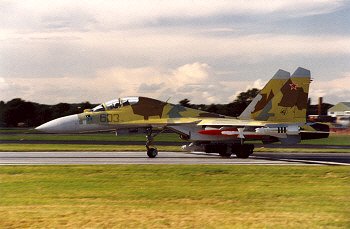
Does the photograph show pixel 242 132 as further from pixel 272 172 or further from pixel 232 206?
pixel 232 206

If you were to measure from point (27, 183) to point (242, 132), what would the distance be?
14.4m

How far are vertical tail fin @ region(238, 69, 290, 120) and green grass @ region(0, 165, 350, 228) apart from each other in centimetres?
1006

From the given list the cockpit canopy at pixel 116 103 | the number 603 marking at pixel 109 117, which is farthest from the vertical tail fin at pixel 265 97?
the number 603 marking at pixel 109 117

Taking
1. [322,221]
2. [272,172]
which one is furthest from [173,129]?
[322,221]

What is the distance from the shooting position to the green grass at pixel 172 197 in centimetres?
1122

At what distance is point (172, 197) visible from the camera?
46.6 ft

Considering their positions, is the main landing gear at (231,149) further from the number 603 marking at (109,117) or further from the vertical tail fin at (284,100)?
the number 603 marking at (109,117)

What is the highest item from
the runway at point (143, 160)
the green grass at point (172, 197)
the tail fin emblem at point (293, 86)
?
the tail fin emblem at point (293, 86)

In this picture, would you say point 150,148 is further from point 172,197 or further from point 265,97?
point 172,197

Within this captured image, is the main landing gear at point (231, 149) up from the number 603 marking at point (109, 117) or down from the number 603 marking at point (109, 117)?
down

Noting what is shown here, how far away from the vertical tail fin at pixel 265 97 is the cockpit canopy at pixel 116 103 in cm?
668

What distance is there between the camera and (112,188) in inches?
621

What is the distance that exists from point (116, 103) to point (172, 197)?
50.5ft

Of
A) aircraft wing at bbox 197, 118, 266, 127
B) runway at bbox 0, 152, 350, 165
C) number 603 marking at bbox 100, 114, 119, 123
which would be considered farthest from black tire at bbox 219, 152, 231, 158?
number 603 marking at bbox 100, 114, 119, 123
